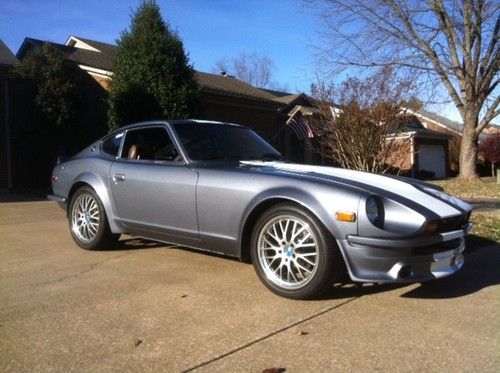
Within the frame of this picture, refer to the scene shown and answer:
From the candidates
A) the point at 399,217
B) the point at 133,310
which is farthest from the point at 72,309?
the point at 399,217

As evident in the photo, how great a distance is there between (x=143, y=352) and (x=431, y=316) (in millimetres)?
2007

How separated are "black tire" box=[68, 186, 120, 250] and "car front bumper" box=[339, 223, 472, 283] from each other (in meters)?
3.00

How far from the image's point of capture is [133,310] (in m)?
4.00

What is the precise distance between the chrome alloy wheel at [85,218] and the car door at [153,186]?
0.47 m

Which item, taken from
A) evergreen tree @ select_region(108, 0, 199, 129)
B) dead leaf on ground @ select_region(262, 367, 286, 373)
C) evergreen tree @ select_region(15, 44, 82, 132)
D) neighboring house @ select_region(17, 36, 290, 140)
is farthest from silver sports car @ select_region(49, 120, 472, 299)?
neighboring house @ select_region(17, 36, 290, 140)

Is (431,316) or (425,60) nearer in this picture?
(431,316)

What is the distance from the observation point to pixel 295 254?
4203mm

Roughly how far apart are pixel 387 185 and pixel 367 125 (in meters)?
4.09

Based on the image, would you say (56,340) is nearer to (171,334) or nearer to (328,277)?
(171,334)

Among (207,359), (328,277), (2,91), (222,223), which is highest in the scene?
(2,91)

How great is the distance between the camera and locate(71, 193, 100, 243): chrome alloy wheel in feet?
19.8

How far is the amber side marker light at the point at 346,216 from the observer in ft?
12.8

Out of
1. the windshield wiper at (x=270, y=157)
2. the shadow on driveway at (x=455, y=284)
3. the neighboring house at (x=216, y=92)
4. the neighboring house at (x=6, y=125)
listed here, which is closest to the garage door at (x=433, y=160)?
the neighboring house at (x=216, y=92)

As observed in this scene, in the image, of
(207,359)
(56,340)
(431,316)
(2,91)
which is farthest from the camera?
(2,91)
